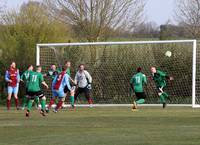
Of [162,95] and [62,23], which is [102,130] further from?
[62,23]

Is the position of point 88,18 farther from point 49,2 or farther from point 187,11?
point 187,11

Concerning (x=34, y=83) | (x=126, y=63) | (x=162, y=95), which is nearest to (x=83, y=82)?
(x=126, y=63)

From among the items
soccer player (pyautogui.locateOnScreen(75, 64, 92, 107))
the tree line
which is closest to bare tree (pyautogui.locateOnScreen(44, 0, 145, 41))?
the tree line

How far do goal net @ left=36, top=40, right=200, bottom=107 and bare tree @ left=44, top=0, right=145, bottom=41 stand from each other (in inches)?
193

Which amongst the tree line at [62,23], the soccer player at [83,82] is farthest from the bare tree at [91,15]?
the soccer player at [83,82]

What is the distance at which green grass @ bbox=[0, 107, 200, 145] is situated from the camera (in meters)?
13.9

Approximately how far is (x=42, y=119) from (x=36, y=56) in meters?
10.5

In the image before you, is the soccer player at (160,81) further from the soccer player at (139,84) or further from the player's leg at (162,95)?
the soccer player at (139,84)

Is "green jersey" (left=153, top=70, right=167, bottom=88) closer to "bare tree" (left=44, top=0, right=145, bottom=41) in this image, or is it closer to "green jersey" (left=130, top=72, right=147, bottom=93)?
"green jersey" (left=130, top=72, right=147, bottom=93)

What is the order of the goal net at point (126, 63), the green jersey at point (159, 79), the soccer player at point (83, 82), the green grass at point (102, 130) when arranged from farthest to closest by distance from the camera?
the goal net at point (126, 63) < the soccer player at point (83, 82) < the green jersey at point (159, 79) < the green grass at point (102, 130)

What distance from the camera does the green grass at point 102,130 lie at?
13.9 metres

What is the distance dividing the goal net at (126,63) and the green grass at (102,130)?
24.3ft

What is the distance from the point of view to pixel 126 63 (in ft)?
99.6

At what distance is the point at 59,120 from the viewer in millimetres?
20078
